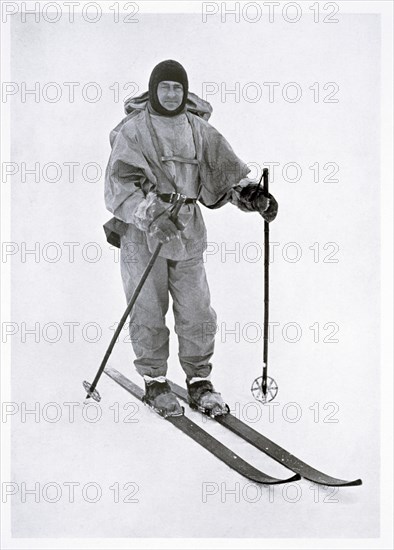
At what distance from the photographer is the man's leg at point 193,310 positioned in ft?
5.77

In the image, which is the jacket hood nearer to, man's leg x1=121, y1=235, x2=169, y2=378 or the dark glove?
the dark glove

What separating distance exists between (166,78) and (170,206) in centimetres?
27

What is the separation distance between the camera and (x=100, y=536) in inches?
66.3

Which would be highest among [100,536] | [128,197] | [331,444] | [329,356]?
[128,197]

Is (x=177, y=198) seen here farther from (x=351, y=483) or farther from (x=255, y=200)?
(x=351, y=483)

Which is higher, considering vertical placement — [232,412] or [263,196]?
[263,196]

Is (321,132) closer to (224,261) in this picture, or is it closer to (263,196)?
(263,196)

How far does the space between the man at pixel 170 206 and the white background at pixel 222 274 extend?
0.03 metres

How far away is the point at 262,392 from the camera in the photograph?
5.74ft

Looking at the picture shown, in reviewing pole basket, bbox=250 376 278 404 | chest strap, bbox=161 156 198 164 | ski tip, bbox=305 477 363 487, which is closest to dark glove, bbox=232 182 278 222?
chest strap, bbox=161 156 198 164

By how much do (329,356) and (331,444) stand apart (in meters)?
0.18

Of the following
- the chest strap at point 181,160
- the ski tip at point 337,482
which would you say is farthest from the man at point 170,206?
the ski tip at point 337,482

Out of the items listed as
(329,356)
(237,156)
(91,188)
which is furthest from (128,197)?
(329,356)

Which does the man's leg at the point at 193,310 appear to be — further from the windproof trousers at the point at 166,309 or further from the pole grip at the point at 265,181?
the pole grip at the point at 265,181
